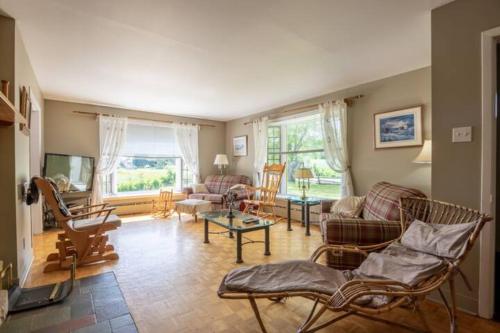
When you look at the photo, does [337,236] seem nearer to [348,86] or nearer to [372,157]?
[372,157]

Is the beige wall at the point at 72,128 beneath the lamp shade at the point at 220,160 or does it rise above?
above

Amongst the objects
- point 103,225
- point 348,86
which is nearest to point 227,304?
point 103,225

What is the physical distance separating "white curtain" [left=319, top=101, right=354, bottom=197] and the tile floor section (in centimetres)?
339

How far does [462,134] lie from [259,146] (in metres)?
4.04

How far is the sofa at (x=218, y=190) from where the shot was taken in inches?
212

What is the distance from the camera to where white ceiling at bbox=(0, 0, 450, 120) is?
2.02m

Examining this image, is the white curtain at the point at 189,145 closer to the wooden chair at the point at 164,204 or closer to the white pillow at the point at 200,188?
the white pillow at the point at 200,188

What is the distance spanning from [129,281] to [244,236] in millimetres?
1881

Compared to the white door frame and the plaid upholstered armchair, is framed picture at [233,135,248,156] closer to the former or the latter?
the plaid upholstered armchair

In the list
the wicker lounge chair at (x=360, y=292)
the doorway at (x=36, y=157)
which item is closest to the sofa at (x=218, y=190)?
the doorway at (x=36, y=157)

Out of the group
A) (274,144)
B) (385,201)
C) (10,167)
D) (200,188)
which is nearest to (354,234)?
(385,201)

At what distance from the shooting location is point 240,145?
6.49m

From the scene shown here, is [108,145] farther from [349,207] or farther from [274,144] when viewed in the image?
[349,207]

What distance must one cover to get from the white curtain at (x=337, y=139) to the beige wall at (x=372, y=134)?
0.11 m
